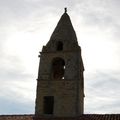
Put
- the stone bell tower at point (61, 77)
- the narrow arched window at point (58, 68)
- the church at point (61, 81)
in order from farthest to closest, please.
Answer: the narrow arched window at point (58, 68)
the stone bell tower at point (61, 77)
the church at point (61, 81)

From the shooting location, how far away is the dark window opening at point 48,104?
2527cm

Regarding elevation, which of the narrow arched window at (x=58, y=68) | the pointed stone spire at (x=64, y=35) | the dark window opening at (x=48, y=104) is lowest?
the dark window opening at (x=48, y=104)

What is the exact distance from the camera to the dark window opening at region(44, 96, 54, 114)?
82.9 ft

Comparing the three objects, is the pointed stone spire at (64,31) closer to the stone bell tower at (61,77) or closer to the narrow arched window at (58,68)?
the stone bell tower at (61,77)

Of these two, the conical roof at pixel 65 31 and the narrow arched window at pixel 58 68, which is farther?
the conical roof at pixel 65 31

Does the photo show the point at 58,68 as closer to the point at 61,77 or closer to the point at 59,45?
the point at 61,77

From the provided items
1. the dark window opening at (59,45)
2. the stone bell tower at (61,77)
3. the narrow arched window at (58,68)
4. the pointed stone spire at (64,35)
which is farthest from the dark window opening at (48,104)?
the dark window opening at (59,45)

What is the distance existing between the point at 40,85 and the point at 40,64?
4.95 feet

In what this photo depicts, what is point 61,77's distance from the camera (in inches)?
1041

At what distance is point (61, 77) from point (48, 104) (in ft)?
6.79

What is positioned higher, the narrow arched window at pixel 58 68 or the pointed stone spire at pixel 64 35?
the pointed stone spire at pixel 64 35

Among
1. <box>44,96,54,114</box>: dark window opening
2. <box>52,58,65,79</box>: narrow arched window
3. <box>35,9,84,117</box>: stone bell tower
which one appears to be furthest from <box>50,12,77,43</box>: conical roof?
<box>44,96,54,114</box>: dark window opening

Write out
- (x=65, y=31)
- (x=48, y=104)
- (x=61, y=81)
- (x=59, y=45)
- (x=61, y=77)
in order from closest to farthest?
(x=61, y=81) → (x=48, y=104) → (x=61, y=77) → (x=59, y=45) → (x=65, y=31)

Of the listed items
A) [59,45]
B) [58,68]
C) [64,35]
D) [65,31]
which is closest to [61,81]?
[58,68]
